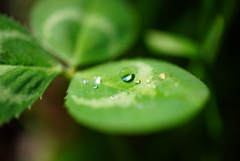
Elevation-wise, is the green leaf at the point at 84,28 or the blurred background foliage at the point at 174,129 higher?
the green leaf at the point at 84,28

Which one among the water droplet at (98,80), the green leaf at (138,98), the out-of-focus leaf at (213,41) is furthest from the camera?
the out-of-focus leaf at (213,41)

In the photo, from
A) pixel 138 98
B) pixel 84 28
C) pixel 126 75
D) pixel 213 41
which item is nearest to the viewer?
pixel 138 98

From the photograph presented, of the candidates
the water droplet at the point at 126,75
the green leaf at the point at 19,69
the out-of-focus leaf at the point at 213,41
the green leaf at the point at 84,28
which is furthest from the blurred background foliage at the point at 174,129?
the green leaf at the point at 19,69

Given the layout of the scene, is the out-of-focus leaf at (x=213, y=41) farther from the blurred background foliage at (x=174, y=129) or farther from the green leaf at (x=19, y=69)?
the green leaf at (x=19, y=69)

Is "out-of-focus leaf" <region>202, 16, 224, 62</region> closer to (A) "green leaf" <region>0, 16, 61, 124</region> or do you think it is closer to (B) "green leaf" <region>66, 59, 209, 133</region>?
(B) "green leaf" <region>66, 59, 209, 133</region>

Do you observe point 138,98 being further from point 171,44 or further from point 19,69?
point 171,44

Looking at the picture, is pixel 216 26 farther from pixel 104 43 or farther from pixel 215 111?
pixel 104 43

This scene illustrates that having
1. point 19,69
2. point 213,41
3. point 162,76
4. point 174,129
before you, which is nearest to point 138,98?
point 162,76

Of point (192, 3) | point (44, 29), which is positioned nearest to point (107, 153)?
point (44, 29)
